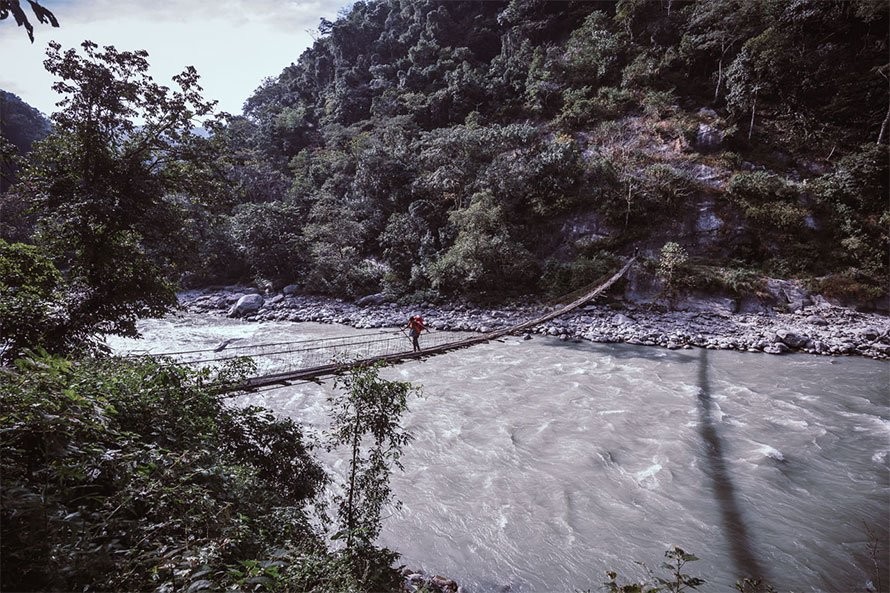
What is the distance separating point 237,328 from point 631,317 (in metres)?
11.4

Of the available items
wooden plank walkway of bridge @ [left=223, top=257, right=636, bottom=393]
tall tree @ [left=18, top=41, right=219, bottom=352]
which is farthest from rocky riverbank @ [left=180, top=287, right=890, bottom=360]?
tall tree @ [left=18, top=41, right=219, bottom=352]

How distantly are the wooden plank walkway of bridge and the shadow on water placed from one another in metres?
3.46

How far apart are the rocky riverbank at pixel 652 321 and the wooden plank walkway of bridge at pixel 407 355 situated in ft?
1.47

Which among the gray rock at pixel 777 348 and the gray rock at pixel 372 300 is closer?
the gray rock at pixel 777 348

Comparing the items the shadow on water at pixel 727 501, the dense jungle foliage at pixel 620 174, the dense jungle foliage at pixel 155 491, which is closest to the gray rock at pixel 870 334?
the dense jungle foliage at pixel 620 174

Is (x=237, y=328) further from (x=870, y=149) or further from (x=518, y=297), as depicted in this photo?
(x=870, y=149)

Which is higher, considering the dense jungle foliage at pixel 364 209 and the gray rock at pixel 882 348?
the dense jungle foliage at pixel 364 209

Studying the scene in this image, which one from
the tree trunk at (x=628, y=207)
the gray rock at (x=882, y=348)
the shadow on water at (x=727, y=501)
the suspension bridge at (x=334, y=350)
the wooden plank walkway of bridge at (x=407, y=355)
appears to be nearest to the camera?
the shadow on water at (x=727, y=501)

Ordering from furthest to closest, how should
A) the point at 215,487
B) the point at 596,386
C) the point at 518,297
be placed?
the point at 518,297 → the point at 596,386 → the point at 215,487

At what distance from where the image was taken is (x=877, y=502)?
3.71 metres

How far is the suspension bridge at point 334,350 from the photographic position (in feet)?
16.7

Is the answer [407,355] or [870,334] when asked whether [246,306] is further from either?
[870,334]

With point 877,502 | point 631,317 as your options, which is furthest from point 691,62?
point 877,502

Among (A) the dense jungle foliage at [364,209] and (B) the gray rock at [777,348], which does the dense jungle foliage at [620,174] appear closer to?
(A) the dense jungle foliage at [364,209]
